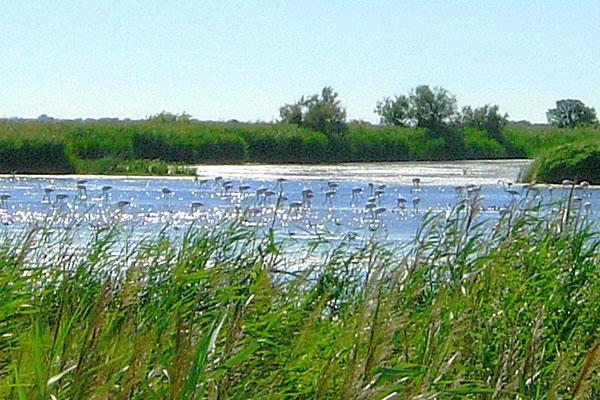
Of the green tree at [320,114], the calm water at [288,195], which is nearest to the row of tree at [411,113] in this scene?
the green tree at [320,114]

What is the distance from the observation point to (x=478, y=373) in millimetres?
5125

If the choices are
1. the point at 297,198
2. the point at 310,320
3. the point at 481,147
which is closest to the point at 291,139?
the point at 481,147

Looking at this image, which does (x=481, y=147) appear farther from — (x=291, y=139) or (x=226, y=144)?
(x=226, y=144)

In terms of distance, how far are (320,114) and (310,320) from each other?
140 feet

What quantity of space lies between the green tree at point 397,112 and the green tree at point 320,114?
450 centimetres

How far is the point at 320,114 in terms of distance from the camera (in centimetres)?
4603

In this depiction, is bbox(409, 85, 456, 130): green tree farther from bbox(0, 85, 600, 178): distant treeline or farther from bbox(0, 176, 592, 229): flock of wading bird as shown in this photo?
bbox(0, 176, 592, 229): flock of wading bird

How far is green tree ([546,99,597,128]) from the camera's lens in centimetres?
6194

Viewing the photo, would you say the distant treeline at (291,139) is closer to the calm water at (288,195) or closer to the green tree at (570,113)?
the calm water at (288,195)

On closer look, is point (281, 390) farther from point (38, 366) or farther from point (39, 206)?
point (39, 206)

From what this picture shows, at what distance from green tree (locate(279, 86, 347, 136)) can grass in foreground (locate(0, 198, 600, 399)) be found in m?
37.4

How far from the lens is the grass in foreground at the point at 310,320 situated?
2.91 m

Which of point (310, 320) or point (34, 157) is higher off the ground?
point (310, 320)

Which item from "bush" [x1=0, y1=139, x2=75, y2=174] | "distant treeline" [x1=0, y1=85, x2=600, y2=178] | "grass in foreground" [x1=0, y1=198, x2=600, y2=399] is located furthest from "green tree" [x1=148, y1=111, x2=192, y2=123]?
"grass in foreground" [x1=0, y1=198, x2=600, y2=399]
